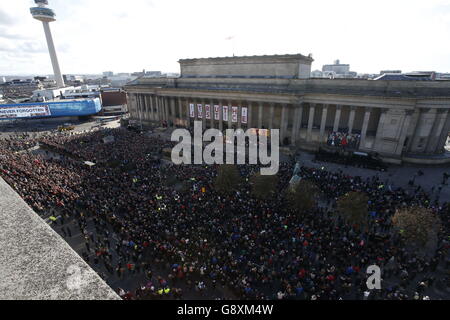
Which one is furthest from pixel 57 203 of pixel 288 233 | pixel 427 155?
pixel 427 155

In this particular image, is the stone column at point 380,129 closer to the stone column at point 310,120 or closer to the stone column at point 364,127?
the stone column at point 364,127

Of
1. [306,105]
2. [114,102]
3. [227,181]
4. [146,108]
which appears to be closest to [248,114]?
[306,105]

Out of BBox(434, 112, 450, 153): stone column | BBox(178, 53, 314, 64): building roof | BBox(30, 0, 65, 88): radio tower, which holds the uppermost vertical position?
BBox(30, 0, 65, 88): radio tower

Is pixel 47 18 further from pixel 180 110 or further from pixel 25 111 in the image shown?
pixel 180 110

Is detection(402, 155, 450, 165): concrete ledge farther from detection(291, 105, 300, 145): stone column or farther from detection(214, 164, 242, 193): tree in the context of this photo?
detection(214, 164, 242, 193): tree

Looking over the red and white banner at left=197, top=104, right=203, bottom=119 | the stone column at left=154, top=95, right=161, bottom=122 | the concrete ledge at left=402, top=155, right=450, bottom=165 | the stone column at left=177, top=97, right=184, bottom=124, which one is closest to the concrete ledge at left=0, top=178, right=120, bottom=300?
the red and white banner at left=197, top=104, right=203, bottom=119

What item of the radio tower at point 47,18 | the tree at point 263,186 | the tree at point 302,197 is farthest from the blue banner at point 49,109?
the tree at point 302,197
